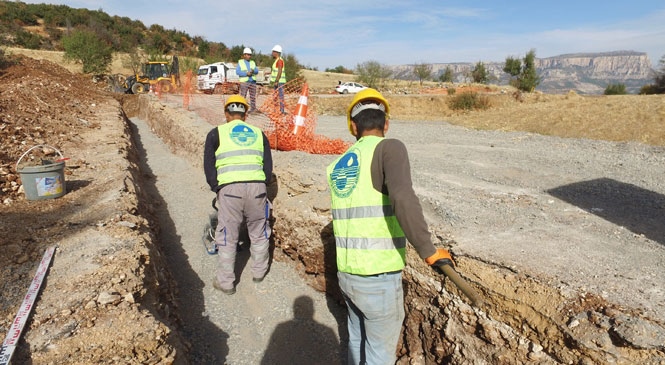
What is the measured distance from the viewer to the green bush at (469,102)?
20.1 metres

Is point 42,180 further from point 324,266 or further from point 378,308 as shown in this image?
point 378,308

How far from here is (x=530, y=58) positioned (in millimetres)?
34688

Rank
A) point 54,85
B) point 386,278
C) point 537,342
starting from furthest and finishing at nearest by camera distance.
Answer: point 54,85, point 537,342, point 386,278

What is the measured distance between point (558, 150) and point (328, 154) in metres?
4.72

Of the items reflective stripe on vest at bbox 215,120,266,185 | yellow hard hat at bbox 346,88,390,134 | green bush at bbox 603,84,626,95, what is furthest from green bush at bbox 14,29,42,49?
green bush at bbox 603,84,626,95

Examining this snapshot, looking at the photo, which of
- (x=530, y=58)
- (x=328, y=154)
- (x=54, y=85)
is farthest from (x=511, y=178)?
(x=530, y=58)

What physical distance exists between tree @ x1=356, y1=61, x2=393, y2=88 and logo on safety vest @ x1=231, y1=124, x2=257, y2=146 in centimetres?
3128

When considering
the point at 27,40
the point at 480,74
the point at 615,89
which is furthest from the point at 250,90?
the point at 27,40

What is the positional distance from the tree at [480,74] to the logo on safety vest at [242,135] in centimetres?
3912

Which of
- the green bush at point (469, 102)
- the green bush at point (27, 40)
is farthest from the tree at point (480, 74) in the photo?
the green bush at point (27, 40)

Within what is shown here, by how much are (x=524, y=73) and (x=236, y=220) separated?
124ft

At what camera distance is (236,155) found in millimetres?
3785

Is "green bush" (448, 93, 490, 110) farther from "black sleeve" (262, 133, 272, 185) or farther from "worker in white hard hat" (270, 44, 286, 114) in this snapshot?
"black sleeve" (262, 133, 272, 185)

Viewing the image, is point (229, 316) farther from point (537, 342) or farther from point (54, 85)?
point (54, 85)
